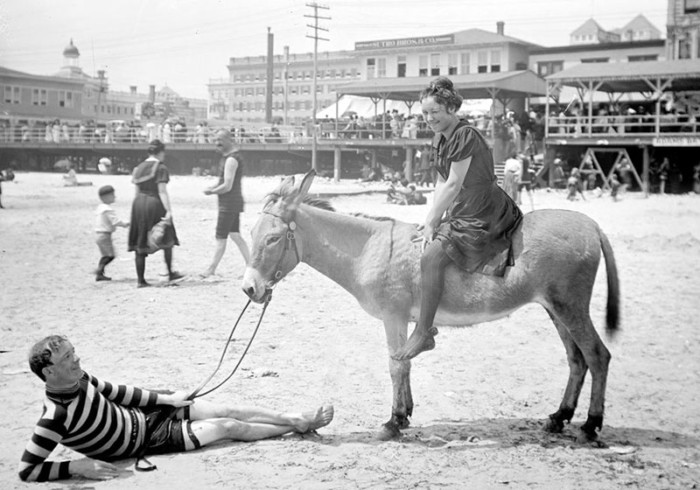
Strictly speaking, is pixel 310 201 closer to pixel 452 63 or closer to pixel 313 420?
pixel 313 420

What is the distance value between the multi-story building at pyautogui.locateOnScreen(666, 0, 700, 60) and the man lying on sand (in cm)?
4089

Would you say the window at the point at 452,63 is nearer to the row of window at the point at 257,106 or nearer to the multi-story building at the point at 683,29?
the multi-story building at the point at 683,29

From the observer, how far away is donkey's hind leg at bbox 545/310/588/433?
5.65 meters

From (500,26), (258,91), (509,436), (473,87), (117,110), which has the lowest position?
(509,436)

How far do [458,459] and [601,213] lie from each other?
17844 millimetres

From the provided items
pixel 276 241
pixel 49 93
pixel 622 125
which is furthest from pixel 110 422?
pixel 49 93

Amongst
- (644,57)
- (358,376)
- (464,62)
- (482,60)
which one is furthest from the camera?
(464,62)

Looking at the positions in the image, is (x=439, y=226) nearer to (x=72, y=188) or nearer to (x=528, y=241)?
(x=528, y=241)

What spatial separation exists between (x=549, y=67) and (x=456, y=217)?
45.3m

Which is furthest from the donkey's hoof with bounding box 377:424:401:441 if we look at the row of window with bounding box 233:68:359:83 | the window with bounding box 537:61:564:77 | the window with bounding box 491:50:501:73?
the row of window with bounding box 233:68:359:83

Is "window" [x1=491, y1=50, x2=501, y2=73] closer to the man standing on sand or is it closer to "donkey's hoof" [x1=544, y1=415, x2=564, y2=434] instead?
the man standing on sand

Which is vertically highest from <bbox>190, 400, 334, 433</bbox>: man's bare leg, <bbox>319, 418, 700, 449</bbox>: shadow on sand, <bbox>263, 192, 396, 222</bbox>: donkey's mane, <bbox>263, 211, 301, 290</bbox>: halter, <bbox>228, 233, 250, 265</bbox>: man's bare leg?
<bbox>263, 192, 396, 222</bbox>: donkey's mane

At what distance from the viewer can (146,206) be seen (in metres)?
11.1

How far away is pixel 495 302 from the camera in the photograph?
5465 mm
